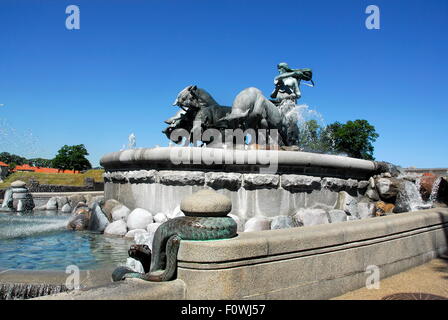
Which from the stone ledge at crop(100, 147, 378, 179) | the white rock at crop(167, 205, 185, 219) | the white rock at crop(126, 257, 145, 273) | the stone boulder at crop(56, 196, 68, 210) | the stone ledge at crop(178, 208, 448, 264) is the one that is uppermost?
the stone ledge at crop(100, 147, 378, 179)

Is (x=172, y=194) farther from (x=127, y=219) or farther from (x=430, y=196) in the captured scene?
(x=430, y=196)

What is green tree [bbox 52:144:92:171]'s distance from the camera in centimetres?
9256

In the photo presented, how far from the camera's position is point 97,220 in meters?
8.63

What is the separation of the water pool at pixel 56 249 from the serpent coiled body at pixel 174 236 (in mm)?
2570

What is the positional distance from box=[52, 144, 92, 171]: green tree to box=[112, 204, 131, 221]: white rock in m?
90.9

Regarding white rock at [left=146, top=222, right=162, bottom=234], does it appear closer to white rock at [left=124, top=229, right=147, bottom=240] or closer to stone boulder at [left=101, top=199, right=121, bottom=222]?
white rock at [left=124, top=229, right=147, bottom=240]

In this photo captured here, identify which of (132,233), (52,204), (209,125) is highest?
(209,125)

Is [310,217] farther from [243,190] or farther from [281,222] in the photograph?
[243,190]

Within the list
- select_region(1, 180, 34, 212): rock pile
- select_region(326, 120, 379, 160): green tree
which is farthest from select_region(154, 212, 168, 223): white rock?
select_region(326, 120, 379, 160): green tree

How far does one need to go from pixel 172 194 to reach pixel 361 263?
4.82 metres

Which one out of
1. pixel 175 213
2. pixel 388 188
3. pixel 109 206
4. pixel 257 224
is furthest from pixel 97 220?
pixel 388 188

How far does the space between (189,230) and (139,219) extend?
5171 mm

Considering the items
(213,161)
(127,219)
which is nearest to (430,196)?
(213,161)

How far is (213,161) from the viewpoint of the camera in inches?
307
